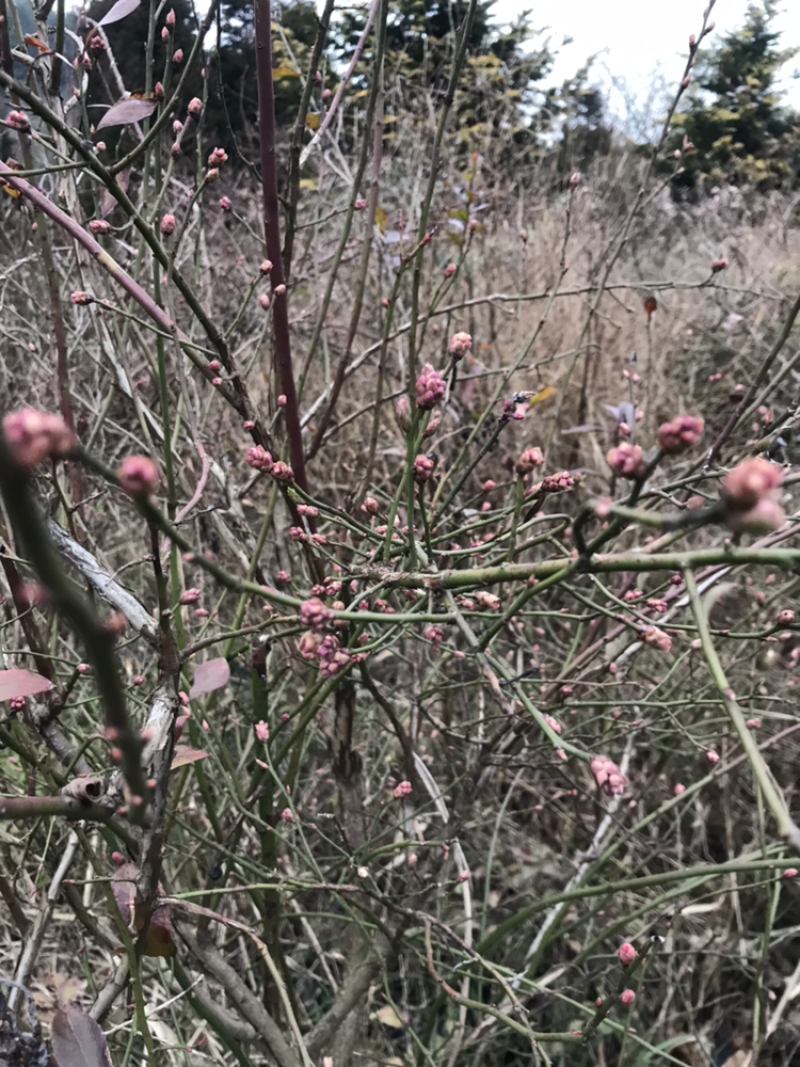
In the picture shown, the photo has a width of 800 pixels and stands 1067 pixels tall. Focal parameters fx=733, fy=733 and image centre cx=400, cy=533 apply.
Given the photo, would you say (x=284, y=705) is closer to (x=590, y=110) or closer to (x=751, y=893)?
(x=751, y=893)

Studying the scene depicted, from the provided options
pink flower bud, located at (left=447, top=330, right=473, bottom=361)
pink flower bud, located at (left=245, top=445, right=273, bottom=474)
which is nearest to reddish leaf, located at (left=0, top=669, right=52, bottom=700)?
pink flower bud, located at (left=245, top=445, right=273, bottom=474)

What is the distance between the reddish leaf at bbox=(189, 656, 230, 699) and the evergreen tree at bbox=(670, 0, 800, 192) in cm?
1154

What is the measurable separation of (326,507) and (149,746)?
0.41 m

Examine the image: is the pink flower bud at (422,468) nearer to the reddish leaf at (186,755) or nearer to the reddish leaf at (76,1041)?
the reddish leaf at (186,755)

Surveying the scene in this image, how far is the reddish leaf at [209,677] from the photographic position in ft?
2.96

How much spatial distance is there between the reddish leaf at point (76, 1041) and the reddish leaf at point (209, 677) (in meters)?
0.35

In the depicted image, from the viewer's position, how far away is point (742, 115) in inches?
446

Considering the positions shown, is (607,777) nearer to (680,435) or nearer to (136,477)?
(680,435)

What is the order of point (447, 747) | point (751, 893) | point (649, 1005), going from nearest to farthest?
point (447, 747), point (649, 1005), point (751, 893)

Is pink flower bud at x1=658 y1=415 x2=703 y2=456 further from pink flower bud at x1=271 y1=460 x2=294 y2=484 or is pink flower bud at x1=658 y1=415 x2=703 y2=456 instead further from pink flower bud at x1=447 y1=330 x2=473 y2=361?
pink flower bud at x1=271 y1=460 x2=294 y2=484

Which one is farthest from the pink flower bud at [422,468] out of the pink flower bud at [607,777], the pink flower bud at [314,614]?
the pink flower bud at [607,777]

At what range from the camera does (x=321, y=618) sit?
0.65 meters

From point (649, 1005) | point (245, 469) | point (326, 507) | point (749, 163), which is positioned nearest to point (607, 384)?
point (245, 469)

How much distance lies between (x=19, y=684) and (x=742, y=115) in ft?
45.0
